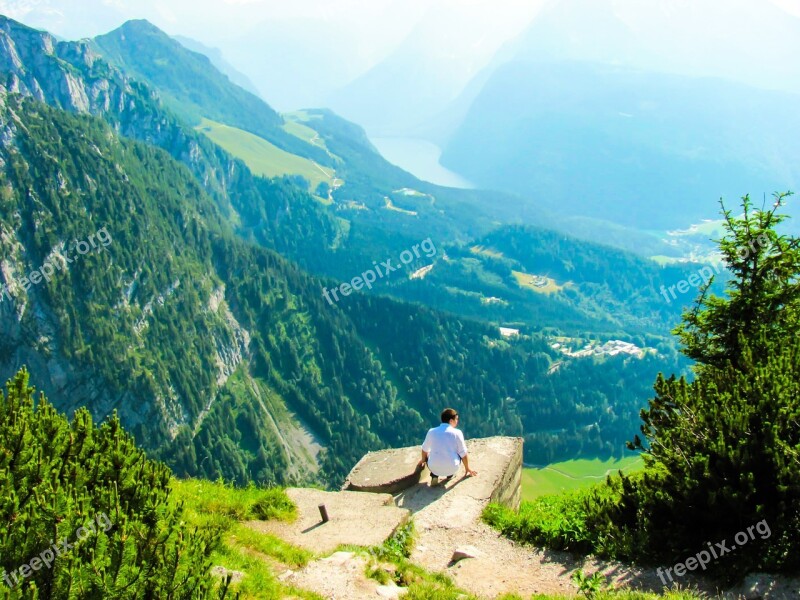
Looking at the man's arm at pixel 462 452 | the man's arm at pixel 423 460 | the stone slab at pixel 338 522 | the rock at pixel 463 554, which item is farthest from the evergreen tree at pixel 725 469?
the man's arm at pixel 423 460

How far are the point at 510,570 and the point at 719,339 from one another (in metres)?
11.4

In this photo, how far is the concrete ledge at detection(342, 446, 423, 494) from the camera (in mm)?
20375

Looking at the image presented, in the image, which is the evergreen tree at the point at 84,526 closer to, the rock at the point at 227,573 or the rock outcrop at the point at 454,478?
the rock at the point at 227,573

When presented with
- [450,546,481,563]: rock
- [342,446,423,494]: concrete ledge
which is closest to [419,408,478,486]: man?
[342,446,423,494]: concrete ledge

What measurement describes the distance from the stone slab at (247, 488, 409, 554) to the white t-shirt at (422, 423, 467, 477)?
1950 millimetres

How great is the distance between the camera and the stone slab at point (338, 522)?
1512 centimetres

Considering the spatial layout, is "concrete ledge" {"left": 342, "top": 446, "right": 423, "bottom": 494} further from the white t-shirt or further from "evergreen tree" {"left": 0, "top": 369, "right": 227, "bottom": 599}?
"evergreen tree" {"left": 0, "top": 369, "right": 227, "bottom": 599}

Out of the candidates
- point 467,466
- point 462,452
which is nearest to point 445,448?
point 462,452

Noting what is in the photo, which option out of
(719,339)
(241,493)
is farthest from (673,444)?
(241,493)

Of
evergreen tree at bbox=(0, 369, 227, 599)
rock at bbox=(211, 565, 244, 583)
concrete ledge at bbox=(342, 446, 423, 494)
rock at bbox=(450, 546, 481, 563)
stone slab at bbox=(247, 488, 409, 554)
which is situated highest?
evergreen tree at bbox=(0, 369, 227, 599)

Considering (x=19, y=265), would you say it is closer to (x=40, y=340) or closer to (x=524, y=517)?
(x=40, y=340)

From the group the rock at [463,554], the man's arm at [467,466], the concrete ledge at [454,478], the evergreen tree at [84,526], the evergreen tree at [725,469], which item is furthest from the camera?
the man's arm at [467,466]

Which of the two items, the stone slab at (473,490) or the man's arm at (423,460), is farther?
the man's arm at (423,460)

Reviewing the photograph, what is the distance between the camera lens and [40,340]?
646 feet
